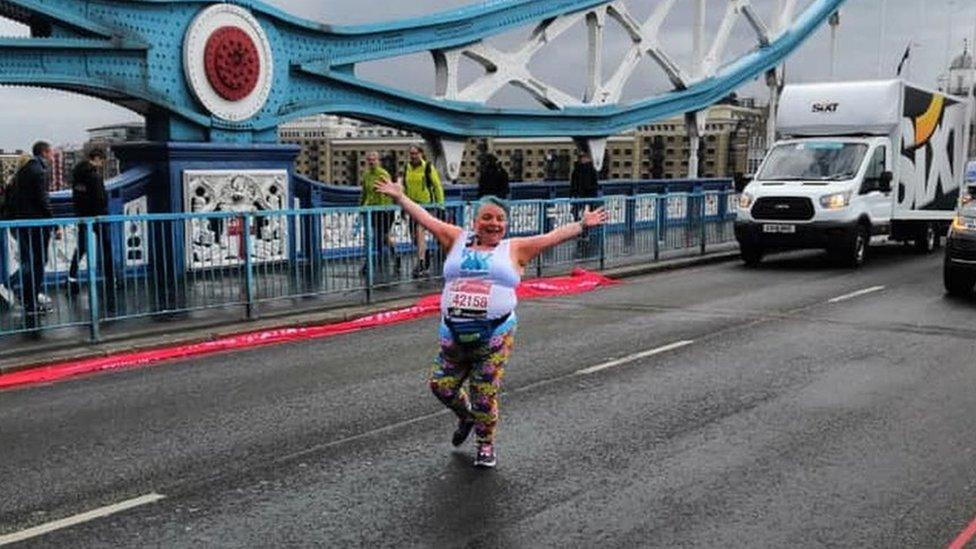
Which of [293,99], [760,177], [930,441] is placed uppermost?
[293,99]

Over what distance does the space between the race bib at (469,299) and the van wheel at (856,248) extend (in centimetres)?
1287

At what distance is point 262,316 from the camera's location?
11227mm

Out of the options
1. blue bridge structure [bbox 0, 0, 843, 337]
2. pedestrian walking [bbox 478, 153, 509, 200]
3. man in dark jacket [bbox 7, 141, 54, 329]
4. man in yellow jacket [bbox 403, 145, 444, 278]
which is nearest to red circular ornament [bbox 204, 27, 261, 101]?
blue bridge structure [bbox 0, 0, 843, 337]

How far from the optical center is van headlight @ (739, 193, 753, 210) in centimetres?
1716

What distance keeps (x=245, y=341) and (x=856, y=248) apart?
11411 mm

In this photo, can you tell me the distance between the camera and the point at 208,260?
35.4ft

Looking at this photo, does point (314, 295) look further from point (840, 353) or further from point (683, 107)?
point (683, 107)

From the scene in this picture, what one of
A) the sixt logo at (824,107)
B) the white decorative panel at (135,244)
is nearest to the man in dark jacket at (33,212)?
the white decorative panel at (135,244)

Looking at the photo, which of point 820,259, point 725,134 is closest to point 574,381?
point 820,259

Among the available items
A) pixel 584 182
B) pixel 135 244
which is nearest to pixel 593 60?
pixel 584 182

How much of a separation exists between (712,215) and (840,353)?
1095 cm

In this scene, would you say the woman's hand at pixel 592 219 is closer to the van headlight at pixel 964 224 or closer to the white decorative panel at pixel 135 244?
the white decorative panel at pixel 135 244

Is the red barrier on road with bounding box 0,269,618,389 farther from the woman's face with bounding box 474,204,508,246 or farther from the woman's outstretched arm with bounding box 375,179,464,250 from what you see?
the woman's face with bounding box 474,204,508,246

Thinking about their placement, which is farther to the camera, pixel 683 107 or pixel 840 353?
pixel 683 107
